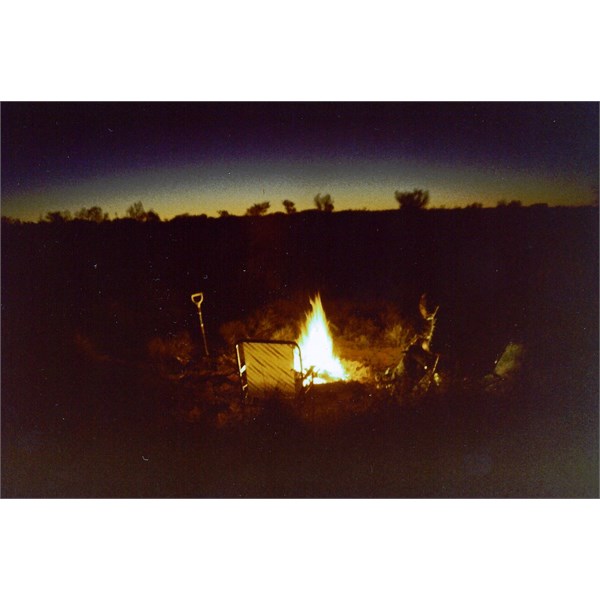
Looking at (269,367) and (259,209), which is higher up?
(259,209)

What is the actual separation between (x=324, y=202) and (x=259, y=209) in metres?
0.35

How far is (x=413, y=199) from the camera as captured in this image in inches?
101

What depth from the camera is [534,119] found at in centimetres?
253

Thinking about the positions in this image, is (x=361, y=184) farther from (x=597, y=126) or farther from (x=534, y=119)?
(x=597, y=126)

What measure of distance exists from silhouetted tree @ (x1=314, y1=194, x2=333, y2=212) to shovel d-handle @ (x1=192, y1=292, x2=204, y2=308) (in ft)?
2.57

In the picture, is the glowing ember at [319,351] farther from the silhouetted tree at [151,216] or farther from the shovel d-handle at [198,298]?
the silhouetted tree at [151,216]

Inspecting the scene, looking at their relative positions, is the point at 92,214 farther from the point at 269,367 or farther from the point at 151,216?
the point at 269,367

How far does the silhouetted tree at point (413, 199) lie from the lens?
2.55 m

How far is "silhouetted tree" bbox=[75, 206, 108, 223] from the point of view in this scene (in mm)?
2582

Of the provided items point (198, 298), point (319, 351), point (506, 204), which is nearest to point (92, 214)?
point (198, 298)

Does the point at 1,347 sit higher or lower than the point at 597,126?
lower

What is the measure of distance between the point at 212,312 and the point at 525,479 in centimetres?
194

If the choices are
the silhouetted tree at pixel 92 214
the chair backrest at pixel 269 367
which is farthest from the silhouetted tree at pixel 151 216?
the chair backrest at pixel 269 367

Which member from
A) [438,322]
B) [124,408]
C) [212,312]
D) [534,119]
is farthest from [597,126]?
[124,408]
